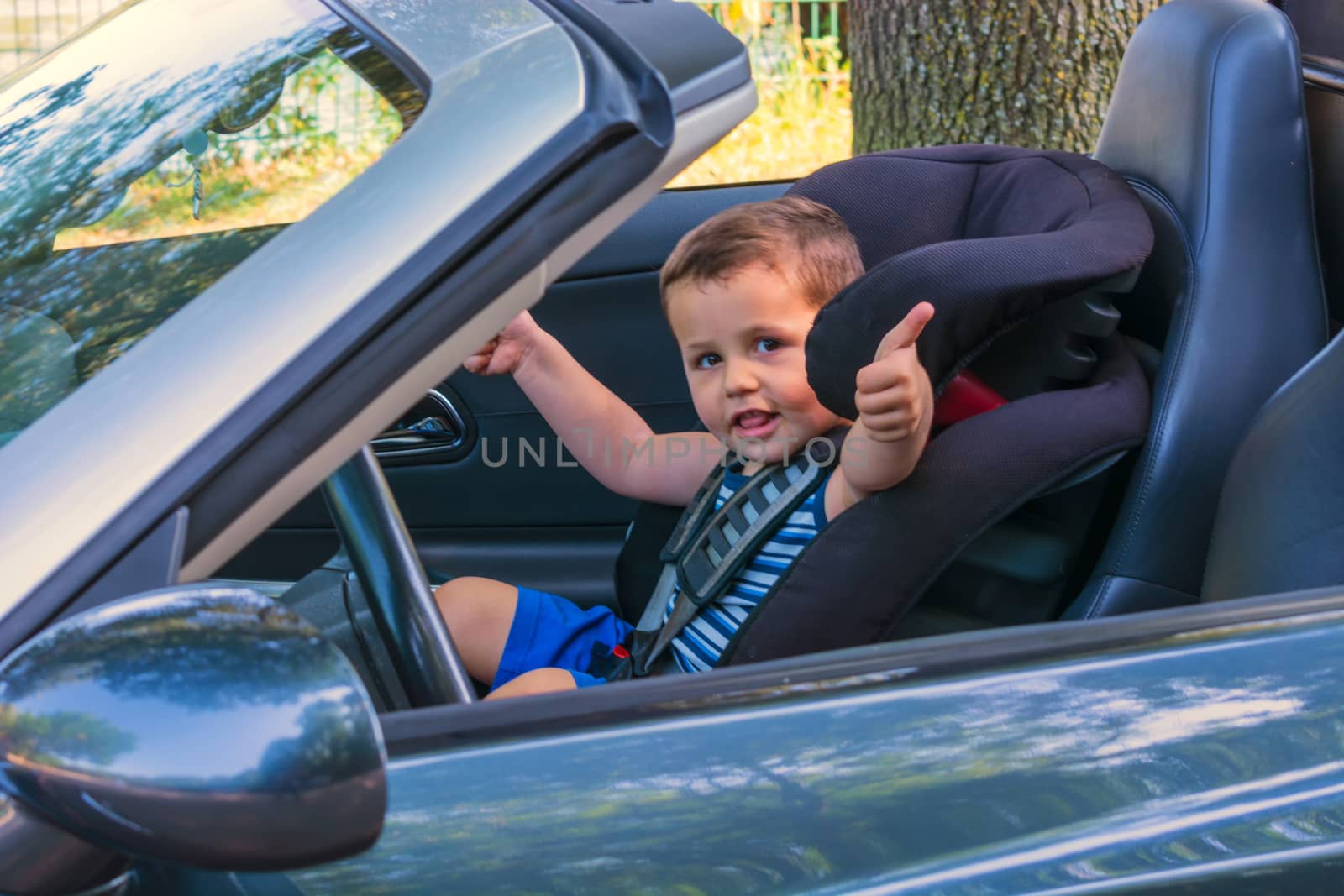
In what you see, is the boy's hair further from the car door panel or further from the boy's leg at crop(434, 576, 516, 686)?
the car door panel

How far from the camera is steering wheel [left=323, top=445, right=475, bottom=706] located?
1207 mm

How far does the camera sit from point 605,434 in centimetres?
208

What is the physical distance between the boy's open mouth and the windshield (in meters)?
0.74

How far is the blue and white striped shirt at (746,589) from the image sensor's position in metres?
1.56

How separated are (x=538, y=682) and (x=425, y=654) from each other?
0.45 metres

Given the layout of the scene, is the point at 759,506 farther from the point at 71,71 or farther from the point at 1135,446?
the point at 71,71

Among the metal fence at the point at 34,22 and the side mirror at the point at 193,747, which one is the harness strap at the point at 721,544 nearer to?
the side mirror at the point at 193,747

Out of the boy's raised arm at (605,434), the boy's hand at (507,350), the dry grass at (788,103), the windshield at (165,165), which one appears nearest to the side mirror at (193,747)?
the windshield at (165,165)

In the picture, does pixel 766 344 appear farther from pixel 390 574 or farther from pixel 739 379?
pixel 390 574

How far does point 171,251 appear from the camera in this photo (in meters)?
1.01

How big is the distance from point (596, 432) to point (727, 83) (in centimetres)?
112

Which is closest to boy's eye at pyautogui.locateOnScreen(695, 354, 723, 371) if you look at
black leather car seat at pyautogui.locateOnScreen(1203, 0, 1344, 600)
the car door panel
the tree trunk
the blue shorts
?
the blue shorts

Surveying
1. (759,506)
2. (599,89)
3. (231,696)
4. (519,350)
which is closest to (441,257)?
(599,89)

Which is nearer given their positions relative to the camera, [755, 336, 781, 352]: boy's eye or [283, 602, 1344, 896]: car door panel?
[283, 602, 1344, 896]: car door panel
